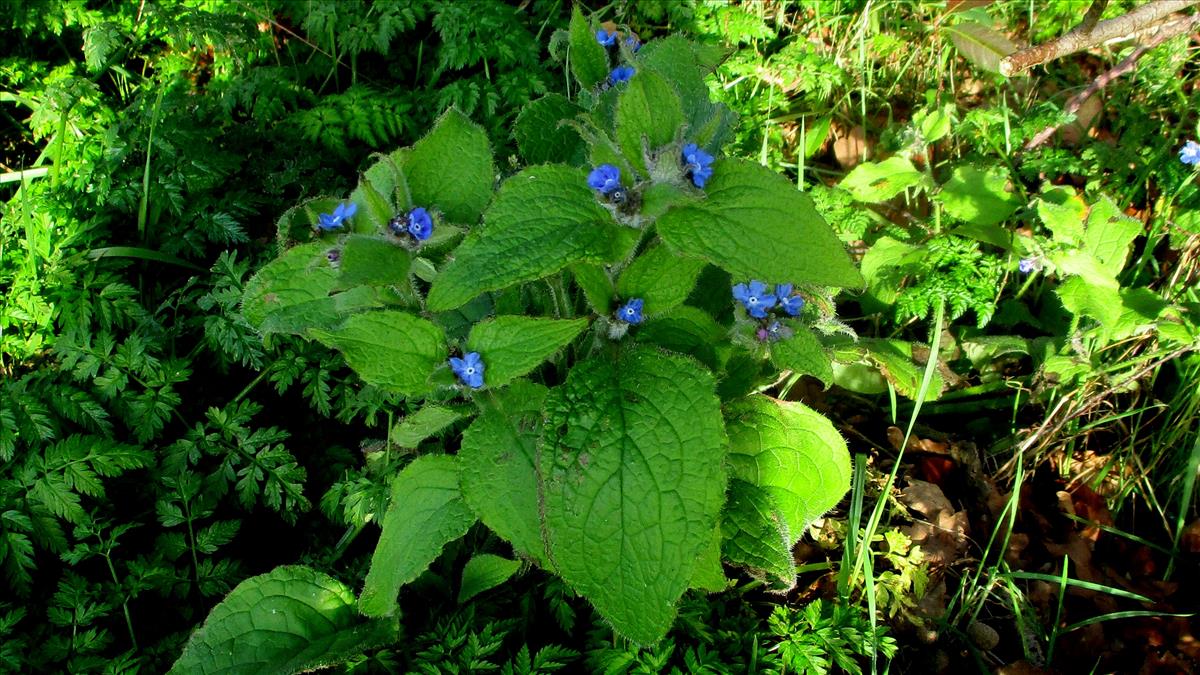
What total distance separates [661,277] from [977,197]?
5.22 ft

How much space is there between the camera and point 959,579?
8.58 feet

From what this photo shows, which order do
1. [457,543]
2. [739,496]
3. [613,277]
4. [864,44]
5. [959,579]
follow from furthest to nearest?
[864,44] < [959,579] < [457,543] < [739,496] < [613,277]

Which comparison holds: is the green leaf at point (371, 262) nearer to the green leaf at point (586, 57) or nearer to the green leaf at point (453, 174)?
the green leaf at point (453, 174)

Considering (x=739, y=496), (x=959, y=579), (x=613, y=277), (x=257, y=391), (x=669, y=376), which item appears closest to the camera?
(x=669, y=376)

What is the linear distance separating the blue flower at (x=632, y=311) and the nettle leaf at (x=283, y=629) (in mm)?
947

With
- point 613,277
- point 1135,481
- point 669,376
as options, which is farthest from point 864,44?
point 669,376

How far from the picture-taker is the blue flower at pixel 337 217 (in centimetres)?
175

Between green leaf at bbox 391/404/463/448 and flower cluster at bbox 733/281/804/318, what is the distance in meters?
0.70

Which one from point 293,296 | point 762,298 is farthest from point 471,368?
point 762,298

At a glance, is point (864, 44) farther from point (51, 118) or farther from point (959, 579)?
point (51, 118)

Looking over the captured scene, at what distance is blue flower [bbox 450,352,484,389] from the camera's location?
1.74 meters

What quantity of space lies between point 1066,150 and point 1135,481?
1.18 m

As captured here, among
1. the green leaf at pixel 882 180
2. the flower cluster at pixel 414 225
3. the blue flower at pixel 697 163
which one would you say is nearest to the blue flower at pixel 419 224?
the flower cluster at pixel 414 225

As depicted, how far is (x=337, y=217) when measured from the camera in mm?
1748
